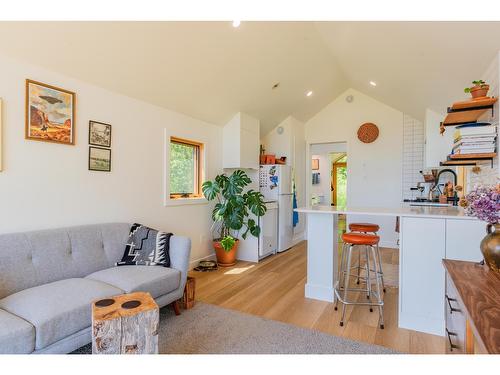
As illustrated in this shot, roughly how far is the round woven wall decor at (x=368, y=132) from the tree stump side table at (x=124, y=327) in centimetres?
501

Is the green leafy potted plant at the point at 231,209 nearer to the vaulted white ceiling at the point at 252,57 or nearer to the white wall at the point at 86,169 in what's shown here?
the white wall at the point at 86,169

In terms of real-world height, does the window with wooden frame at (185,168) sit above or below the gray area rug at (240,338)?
above

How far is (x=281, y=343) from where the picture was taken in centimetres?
212

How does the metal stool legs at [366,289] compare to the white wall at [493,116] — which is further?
the metal stool legs at [366,289]

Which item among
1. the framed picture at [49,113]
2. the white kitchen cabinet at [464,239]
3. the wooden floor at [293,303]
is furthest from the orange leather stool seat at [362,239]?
the framed picture at [49,113]

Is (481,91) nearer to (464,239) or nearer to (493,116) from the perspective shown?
(493,116)

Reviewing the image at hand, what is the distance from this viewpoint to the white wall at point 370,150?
542 centimetres

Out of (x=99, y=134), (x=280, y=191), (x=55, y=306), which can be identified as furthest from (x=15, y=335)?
(x=280, y=191)

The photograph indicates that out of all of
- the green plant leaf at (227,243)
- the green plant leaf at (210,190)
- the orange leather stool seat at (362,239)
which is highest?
the green plant leaf at (210,190)

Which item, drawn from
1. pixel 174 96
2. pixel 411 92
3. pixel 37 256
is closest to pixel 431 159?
pixel 411 92

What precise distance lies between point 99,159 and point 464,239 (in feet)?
10.7

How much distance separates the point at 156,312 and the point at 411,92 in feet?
13.4

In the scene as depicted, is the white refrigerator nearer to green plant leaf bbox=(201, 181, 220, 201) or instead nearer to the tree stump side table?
green plant leaf bbox=(201, 181, 220, 201)

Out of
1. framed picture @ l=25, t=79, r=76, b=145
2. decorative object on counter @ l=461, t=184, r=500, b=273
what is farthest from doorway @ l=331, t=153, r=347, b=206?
decorative object on counter @ l=461, t=184, r=500, b=273
